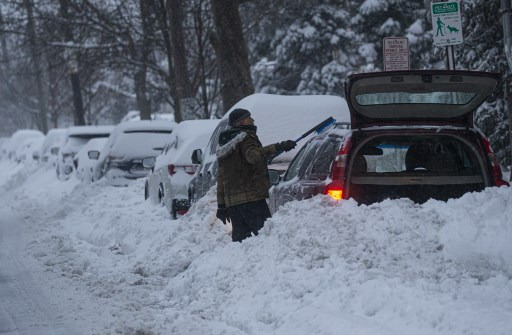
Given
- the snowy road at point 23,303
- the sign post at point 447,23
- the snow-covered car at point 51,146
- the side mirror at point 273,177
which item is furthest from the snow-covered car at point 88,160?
the side mirror at point 273,177

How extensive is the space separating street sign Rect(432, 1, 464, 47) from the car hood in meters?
3.49

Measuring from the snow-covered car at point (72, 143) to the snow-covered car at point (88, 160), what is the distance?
1.31 metres

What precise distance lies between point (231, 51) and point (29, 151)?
24249mm

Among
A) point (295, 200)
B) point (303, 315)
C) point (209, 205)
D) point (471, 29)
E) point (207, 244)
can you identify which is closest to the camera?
point (303, 315)

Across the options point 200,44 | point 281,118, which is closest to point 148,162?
point 281,118

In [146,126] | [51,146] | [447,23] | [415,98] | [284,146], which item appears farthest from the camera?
[51,146]

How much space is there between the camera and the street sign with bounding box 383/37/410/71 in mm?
10477

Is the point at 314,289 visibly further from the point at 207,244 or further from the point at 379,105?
the point at 207,244

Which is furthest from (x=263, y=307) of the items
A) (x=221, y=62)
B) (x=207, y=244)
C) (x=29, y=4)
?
(x=29, y=4)

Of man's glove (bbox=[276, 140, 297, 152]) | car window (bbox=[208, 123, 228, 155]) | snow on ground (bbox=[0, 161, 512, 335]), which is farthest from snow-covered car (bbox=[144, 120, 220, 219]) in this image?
man's glove (bbox=[276, 140, 297, 152])

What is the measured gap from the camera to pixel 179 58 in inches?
737

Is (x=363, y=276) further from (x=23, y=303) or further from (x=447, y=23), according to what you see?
(x=447, y=23)

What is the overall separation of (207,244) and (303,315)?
11.8 ft

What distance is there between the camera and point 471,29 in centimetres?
1514
